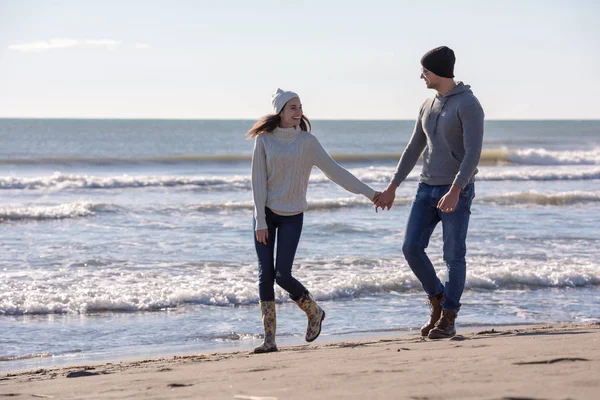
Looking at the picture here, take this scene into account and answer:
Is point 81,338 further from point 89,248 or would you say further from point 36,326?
point 89,248

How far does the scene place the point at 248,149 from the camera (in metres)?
51.2

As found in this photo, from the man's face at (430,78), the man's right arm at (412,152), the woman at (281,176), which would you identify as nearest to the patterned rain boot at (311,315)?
the woman at (281,176)

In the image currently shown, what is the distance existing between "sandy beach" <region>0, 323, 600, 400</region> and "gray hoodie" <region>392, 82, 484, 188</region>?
3.50 feet

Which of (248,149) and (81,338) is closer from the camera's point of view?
(81,338)

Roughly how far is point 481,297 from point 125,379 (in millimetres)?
4949

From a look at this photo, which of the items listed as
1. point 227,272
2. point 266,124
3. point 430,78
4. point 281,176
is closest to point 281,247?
point 281,176

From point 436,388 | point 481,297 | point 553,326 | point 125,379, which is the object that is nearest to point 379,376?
point 436,388

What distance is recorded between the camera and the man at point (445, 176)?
540 cm

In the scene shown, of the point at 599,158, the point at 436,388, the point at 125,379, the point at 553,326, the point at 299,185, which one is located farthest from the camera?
the point at 599,158

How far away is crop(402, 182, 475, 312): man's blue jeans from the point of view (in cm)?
555

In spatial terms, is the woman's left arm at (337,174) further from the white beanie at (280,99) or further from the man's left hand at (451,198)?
the man's left hand at (451,198)

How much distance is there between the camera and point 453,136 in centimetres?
552

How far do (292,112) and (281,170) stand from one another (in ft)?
1.26

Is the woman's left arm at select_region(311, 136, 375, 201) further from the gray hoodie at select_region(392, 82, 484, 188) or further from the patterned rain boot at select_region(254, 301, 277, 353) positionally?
the patterned rain boot at select_region(254, 301, 277, 353)
